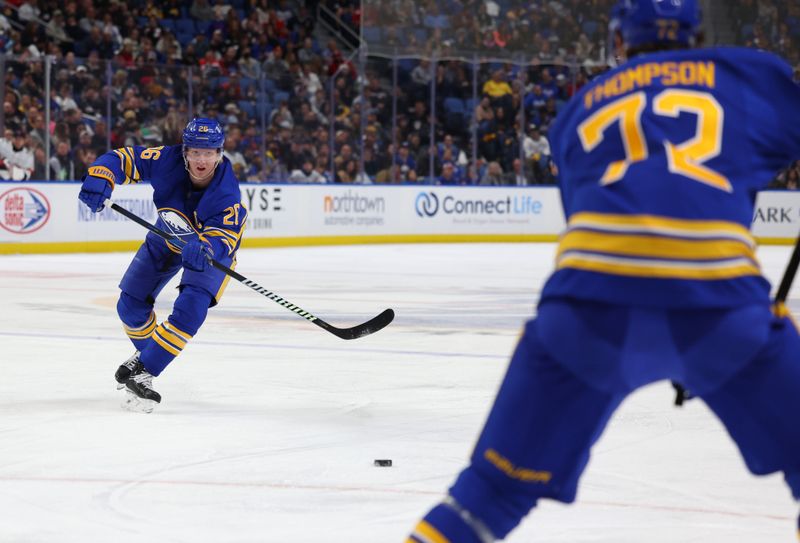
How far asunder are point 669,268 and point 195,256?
3165 mm

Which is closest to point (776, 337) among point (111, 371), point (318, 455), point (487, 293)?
point (318, 455)

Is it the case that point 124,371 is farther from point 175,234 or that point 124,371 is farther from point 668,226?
point 668,226

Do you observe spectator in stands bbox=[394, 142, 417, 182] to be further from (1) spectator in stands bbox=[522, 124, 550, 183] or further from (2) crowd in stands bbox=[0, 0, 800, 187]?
(1) spectator in stands bbox=[522, 124, 550, 183]

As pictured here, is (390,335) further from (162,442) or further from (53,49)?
(53,49)

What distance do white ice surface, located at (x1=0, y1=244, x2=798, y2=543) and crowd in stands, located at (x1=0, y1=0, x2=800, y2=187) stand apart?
5.44 metres

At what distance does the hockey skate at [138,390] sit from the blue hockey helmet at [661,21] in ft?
10.4

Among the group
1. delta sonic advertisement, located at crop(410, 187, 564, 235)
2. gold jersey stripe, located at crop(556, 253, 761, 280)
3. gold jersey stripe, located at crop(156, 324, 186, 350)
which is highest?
gold jersey stripe, located at crop(556, 253, 761, 280)

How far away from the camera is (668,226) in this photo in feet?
6.32

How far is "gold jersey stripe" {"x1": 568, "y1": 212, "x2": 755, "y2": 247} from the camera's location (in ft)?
6.31

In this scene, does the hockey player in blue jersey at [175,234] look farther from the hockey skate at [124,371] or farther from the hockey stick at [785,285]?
the hockey stick at [785,285]

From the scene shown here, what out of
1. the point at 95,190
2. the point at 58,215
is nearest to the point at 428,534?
the point at 95,190

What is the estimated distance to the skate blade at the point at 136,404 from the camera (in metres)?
4.88

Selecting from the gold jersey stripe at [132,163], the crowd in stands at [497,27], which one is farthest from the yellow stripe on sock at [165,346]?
the crowd in stands at [497,27]

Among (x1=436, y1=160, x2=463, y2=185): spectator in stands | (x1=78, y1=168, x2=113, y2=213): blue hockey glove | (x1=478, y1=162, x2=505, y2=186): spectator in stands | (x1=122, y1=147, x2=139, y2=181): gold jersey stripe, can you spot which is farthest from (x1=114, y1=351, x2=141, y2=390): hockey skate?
(x1=478, y1=162, x2=505, y2=186): spectator in stands
